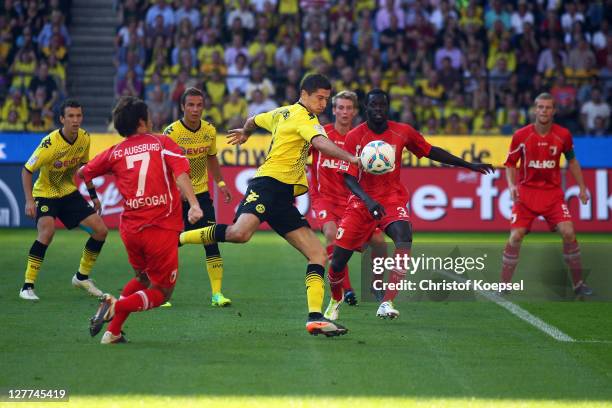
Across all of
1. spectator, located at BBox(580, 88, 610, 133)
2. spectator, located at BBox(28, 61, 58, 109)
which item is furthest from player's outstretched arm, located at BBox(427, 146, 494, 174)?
spectator, located at BBox(28, 61, 58, 109)

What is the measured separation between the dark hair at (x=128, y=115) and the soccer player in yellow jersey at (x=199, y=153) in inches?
120

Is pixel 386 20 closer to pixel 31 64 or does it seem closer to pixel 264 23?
pixel 264 23

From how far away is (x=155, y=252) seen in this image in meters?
8.83

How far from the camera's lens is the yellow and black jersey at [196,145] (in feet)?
39.9

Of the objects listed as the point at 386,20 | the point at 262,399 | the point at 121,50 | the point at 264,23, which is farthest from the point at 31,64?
the point at 262,399

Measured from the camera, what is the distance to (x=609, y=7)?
2767cm

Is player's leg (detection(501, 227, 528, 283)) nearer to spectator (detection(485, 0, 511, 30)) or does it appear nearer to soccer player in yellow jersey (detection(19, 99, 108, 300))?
soccer player in yellow jersey (detection(19, 99, 108, 300))

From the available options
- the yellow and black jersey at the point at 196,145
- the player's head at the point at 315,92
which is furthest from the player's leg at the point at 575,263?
the player's head at the point at 315,92

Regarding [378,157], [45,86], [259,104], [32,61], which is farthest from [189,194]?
[32,61]

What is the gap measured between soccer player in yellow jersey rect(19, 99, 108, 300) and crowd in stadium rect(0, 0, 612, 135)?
1158cm

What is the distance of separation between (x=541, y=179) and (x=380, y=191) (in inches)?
125

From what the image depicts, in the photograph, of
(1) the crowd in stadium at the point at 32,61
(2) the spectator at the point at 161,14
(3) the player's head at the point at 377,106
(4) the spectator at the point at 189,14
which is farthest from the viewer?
(4) the spectator at the point at 189,14

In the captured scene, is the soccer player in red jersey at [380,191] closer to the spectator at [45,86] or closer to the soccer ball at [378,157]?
the soccer ball at [378,157]

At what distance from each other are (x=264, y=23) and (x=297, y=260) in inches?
416
